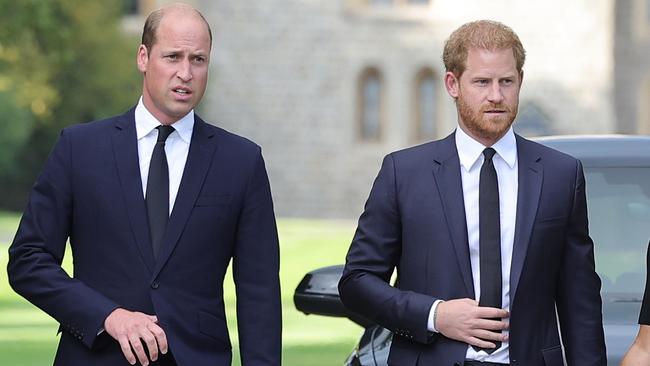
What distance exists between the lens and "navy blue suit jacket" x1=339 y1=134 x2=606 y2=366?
442 centimetres

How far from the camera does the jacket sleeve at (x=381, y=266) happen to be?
4.46 meters

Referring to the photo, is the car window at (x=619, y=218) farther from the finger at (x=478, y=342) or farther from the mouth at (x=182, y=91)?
the mouth at (x=182, y=91)

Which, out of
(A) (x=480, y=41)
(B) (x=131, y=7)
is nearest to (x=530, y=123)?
(B) (x=131, y=7)

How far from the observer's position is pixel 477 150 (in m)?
4.55

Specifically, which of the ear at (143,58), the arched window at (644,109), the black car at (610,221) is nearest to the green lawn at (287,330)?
the black car at (610,221)

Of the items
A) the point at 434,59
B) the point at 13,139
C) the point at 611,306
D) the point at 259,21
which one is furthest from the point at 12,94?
the point at 611,306

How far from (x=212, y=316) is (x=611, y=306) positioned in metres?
1.44

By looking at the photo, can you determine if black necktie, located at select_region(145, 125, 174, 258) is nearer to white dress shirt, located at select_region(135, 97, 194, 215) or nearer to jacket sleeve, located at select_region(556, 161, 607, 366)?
white dress shirt, located at select_region(135, 97, 194, 215)

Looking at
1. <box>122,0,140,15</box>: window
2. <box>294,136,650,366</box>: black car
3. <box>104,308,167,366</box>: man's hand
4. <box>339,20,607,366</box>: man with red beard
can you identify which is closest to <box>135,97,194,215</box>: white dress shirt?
<box>104,308,167,366</box>: man's hand

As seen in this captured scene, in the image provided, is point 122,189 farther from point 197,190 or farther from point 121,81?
point 121,81

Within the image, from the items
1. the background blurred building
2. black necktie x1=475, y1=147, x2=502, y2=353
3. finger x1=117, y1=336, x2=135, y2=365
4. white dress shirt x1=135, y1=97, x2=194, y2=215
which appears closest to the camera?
finger x1=117, y1=336, x2=135, y2=365

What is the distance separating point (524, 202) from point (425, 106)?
124 ft

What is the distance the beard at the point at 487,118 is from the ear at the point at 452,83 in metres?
0.03

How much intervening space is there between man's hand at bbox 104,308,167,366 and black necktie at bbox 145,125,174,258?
0.20m
